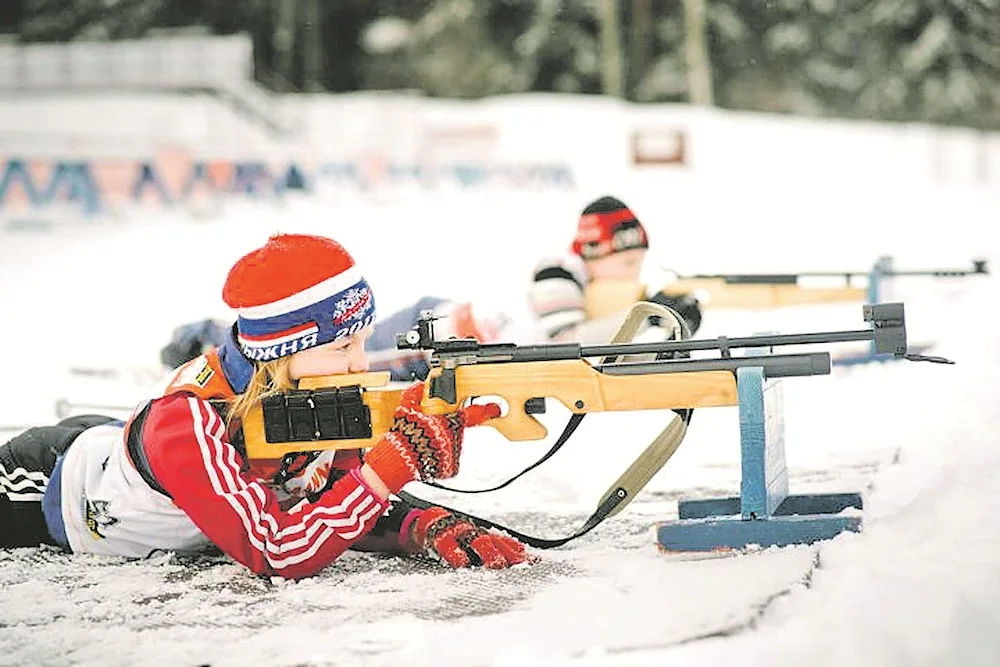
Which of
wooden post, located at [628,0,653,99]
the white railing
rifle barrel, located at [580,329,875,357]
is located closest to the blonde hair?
rifle barrel, located at [580,329,875,357]

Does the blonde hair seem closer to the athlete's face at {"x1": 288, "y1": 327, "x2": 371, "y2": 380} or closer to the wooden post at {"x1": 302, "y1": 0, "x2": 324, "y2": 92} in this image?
the athlete's face at {"x1": 288, "y1": 327, "x2": 371, "y2": 380}

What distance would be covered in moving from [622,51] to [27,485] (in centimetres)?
3092

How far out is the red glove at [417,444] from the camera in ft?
9.48

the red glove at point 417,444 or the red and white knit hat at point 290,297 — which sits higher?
the red and white knit hat at point 290,297

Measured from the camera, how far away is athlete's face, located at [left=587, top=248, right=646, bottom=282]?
5.85 meters

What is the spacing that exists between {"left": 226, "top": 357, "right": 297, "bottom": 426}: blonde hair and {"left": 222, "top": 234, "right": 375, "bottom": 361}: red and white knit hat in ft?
0.10

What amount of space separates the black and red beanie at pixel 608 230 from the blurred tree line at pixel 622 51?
26.0 metres

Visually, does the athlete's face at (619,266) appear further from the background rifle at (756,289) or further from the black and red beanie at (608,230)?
the background rifle at (756,289)

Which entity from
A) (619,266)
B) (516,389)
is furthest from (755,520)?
(619,266)

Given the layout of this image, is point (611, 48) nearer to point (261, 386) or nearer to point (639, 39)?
point (639, 39)

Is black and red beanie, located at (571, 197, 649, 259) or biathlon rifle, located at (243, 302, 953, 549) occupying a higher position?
black and red beanie, located at (571, 197, 649, 259)

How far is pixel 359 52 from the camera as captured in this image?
3378 centimetres

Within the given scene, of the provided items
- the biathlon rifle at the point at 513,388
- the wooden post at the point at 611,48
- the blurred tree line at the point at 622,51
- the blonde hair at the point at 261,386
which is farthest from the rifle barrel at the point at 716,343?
the wooden post at the point at 611,48

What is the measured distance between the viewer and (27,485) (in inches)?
137
